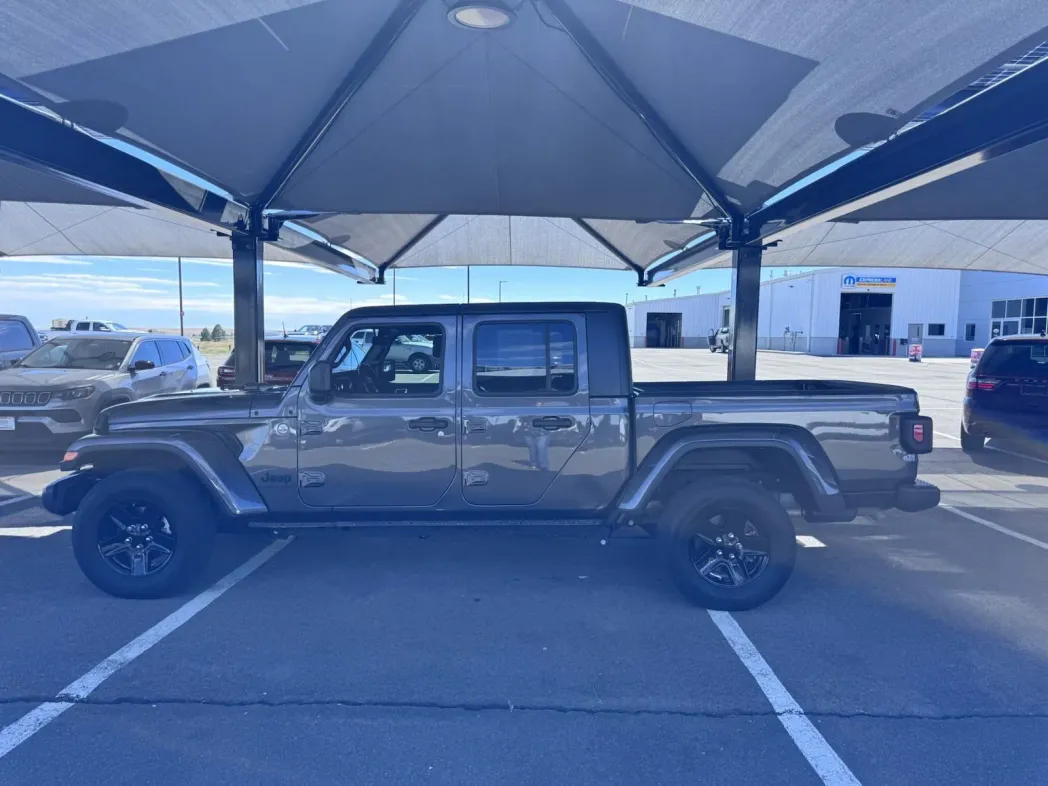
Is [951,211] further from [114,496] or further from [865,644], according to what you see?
[114,496]

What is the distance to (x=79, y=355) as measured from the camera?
9.94 metres

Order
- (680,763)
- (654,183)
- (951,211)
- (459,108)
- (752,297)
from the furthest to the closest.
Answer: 1. (951,211)
2. (752,297)
3. (654,183)
4. (459,108)
5. (680,763)

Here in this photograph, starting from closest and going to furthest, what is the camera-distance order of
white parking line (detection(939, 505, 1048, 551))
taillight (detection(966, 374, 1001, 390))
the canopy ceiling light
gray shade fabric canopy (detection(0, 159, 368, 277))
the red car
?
the canopy ceiling light → white parking line (detection(939, 505, 1048, 551)) → taillight (detection(966, 374, 1001, 390)) → the red car → gray shade fabric canopy (detection(0, 159, 368, 277))

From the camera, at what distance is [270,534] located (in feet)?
15.4

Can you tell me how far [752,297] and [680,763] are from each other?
6979 millimetres

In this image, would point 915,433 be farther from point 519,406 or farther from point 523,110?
point 523,110

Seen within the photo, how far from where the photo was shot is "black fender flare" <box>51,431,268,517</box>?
14.7 feet

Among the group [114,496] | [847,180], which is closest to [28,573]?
[114,496]

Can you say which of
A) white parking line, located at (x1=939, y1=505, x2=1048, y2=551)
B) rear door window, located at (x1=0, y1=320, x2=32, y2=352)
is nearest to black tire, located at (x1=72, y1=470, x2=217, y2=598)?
white parking line, located at (x1=939, y1=505, x2=1048, y2=551)

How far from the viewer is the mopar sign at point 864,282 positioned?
48.8 meters

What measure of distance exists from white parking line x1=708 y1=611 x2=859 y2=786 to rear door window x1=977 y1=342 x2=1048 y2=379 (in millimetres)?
7597

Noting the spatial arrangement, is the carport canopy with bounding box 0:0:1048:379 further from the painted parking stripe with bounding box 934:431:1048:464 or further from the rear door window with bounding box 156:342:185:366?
the painted parking stripe with bounding box 934:431:1048:464

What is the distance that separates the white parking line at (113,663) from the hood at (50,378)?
17.2 feet

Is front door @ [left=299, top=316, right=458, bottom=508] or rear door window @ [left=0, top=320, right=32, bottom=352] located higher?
rear door window @ [left=0, top=320, right=32, bottom=352]
